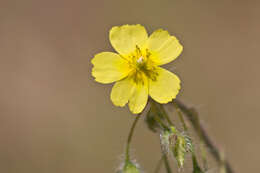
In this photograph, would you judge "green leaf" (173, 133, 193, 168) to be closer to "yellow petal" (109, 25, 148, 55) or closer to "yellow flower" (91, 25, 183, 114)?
"yellow flower" (91, 25, 183, 114)

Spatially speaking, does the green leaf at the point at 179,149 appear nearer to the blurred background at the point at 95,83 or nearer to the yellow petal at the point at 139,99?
the yellow petal at the point at 139,99

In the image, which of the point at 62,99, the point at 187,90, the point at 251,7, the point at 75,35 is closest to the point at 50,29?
the point at 75,35

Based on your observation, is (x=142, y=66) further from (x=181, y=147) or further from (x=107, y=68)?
(x=181, y=147)

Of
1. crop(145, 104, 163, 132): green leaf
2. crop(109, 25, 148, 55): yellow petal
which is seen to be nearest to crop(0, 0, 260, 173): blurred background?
crop(145, 104, 163, 132): green leaf

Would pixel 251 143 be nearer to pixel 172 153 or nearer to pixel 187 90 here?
pixel 187 90

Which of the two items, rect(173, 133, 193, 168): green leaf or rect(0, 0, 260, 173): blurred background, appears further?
rect(0, 0, 260, 173): blurred background

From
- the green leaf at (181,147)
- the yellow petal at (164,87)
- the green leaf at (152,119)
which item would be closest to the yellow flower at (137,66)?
the yellow petal at (164,87)
